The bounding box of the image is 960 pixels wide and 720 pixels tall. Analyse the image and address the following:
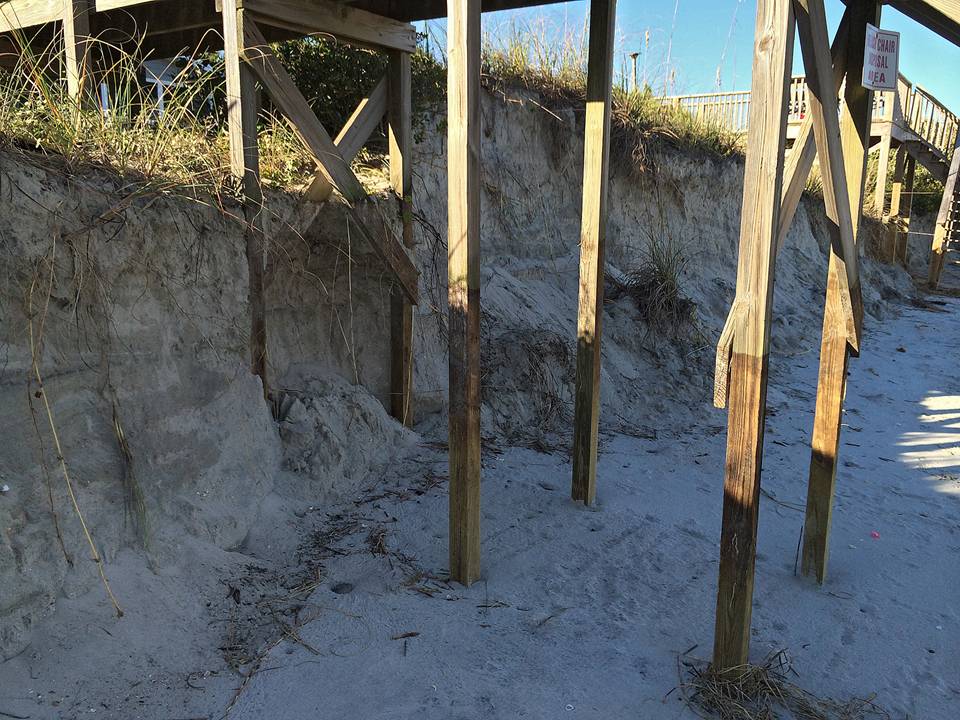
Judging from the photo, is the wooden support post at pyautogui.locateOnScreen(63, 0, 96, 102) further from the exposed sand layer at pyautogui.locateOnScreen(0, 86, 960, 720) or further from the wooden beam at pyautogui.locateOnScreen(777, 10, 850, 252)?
the wooden beam at pyautogui.locateOnScreen(777, 10, 850, 252)

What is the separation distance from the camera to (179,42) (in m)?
5.86

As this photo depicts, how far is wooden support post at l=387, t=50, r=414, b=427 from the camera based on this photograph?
16.1ft

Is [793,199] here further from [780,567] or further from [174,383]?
[174,383]

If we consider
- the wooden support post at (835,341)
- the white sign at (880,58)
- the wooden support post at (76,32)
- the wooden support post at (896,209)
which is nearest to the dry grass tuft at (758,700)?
the wooden support post at (835,341)

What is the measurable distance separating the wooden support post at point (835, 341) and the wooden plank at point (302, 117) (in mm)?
2720

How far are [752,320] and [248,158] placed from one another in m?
2.88

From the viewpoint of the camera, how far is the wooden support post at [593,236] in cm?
423

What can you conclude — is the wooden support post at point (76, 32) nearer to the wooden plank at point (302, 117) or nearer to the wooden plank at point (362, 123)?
the wooden plank at point (302, 117)

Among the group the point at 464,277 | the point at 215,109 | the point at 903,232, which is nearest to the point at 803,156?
the point at 464,277

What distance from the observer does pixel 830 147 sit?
2986 millimetres

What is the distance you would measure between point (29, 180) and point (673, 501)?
397 cm

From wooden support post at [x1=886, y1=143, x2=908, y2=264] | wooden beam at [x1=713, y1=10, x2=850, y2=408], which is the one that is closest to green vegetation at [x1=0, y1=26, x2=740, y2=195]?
wooden beam at [x1=713, y1=10, x2=850, y2=408]

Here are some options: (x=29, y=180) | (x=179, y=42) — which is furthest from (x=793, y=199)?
(x=179, y=42)

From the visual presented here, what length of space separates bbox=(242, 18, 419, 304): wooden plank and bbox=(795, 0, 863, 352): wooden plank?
2599 mm
